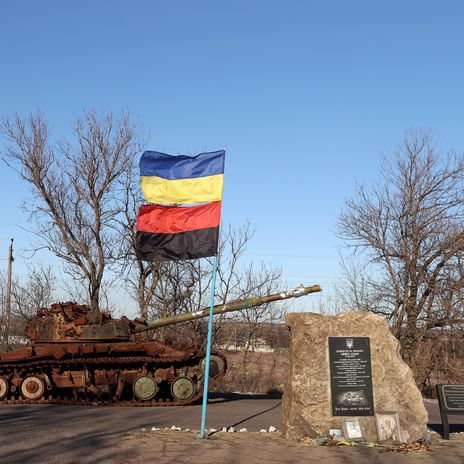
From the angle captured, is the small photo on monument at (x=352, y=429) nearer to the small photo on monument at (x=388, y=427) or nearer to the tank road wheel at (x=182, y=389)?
the small photo on monument at (x=388, y=427)

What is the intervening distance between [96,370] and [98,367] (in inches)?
3.5

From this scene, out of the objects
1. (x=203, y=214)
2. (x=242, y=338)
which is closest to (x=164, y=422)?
(x=203, y=214)

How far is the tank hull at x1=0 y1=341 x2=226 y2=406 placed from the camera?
15.1 meters

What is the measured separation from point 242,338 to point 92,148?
10.0m

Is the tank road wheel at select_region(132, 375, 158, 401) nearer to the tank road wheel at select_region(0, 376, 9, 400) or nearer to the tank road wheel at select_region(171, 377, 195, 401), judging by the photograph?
the tank road wheel at select_region(171, 377, 195, 401)

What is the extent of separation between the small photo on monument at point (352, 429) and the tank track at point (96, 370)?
6.42 meters

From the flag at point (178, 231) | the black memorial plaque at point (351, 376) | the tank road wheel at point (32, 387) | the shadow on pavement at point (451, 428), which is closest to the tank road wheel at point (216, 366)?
the tank road wheel at point (32, 387)

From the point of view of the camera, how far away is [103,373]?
50.8 feet

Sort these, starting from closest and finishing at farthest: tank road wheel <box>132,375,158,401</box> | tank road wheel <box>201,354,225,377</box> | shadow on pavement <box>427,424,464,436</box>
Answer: shadow on pavement <box>427,424,464,436</box> < tank road wheel <box>132,375,158,401</box> < tank road wheel <box>201,354,225,377</box>

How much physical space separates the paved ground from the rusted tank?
1783 millimetres

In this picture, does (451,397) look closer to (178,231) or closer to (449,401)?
(449,401)

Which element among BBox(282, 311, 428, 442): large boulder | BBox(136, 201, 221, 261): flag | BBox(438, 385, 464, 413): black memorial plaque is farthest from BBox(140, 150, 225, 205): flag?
BBox(438, 385, 464, 413): black memorial plaque

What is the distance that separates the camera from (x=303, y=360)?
9.75m

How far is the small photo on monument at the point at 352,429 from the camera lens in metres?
9.38
